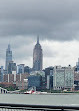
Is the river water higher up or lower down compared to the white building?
lower down

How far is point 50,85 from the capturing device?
16625cm

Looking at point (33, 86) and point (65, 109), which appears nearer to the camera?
point (65, 109)

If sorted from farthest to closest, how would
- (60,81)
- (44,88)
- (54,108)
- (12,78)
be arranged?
1. (12,78)
2. (60,81)
3. (44,88)
4. (54,108)

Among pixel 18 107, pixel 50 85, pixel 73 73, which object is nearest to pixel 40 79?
pixel 50 85

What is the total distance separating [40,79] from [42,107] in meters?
167

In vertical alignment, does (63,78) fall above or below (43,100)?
above

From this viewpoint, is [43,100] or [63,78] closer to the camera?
[43,100]

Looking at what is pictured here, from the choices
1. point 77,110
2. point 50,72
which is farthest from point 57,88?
point 77,110

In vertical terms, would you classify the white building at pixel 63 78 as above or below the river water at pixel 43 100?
above

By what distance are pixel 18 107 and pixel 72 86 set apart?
159m

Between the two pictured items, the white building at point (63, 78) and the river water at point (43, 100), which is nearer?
the river water at point (43, 100)

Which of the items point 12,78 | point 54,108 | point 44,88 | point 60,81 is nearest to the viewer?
point 54,108

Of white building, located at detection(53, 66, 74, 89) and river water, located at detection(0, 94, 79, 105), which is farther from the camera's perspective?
white building, located at detection(53, 66, 74, 89)

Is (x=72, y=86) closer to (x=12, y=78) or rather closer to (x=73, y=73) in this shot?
(x=73, y=73)
